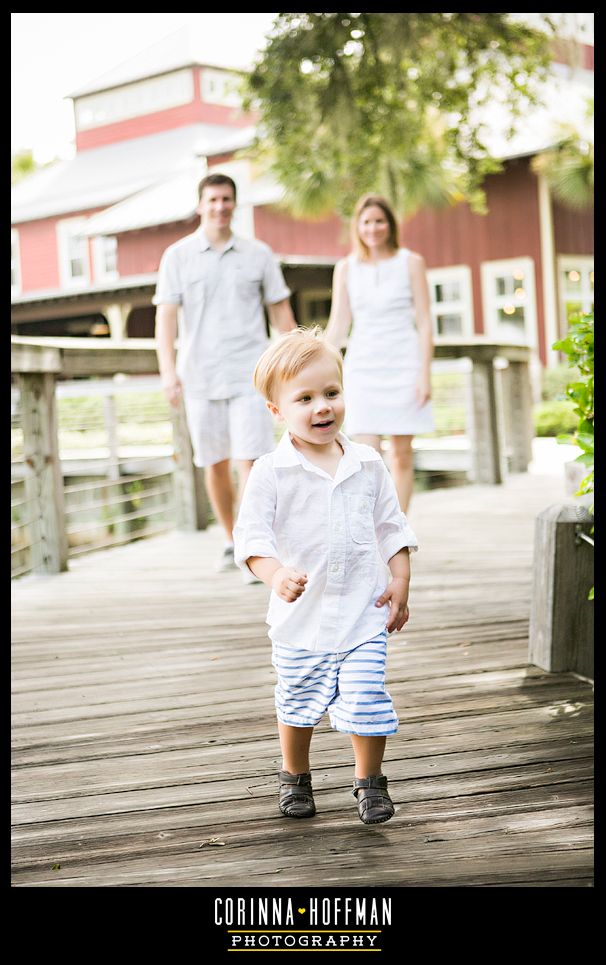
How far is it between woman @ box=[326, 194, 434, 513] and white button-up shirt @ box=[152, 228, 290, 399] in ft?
1.28

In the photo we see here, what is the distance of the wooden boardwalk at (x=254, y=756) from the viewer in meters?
2.06

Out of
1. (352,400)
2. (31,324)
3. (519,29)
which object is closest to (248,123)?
(31,324)

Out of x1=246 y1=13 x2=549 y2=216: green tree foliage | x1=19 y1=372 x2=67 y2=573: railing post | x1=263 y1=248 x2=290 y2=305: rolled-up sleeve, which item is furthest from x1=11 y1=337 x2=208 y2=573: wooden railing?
x1=246 y1=13 x2=549 y2=216: green tree foliage

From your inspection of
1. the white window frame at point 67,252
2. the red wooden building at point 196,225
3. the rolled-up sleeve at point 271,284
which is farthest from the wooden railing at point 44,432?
the white window frame at point 67,252

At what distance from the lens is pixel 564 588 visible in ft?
10.5

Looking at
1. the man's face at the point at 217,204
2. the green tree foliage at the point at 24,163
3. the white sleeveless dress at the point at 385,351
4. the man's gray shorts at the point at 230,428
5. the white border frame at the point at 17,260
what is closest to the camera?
the man's face at the point at 217,204

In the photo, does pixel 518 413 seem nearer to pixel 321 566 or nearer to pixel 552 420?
pixel 552 420

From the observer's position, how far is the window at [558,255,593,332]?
18328 millimetres

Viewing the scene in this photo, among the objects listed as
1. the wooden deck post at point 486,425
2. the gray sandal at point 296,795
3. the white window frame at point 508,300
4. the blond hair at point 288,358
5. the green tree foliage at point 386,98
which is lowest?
the gray sandal at point 296,795

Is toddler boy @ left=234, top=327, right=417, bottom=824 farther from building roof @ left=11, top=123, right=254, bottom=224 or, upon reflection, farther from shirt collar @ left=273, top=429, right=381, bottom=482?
building roof @ left=11, top=123, right=254, bottom=224

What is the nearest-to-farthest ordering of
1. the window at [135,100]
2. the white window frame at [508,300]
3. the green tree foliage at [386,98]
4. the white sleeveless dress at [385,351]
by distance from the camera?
the white sleeveless dress at [385,351]
the green tree foliage at [386,98]
the white window frame at [508,300]
the window at [135,100]

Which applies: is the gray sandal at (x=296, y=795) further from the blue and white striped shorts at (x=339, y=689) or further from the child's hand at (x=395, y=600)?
the child's hand at (x=395, y=600)

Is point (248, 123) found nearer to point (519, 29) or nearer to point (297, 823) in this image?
point (519, 29)

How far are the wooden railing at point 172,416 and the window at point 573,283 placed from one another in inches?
375
